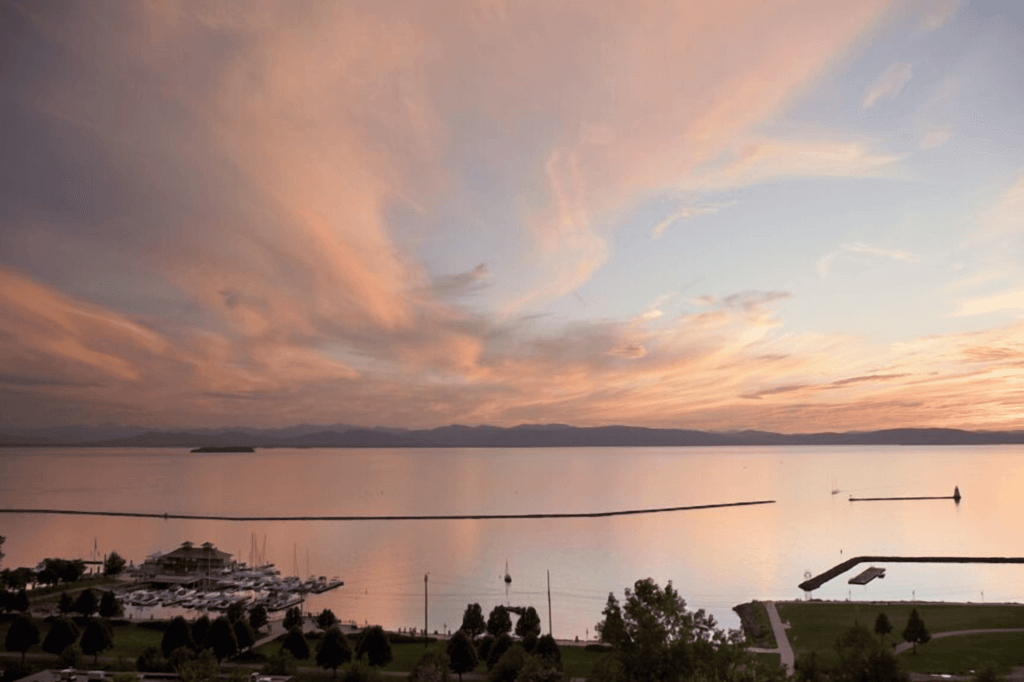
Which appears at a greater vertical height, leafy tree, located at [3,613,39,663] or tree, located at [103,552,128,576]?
leafy tree, located at [3,613,39,663]

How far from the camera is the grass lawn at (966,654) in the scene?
1554 inches

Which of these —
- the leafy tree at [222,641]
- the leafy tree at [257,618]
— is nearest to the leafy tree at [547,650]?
the leafy tree at [222,641]

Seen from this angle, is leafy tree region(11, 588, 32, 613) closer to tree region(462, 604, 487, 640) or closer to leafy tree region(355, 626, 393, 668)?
leafy tree region(355, 626, 393, 668)

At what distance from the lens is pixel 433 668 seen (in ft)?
108

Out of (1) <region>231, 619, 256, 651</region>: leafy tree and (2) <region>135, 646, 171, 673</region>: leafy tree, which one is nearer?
(2) <region>135, 646, 171, 673</region>: leafy tree

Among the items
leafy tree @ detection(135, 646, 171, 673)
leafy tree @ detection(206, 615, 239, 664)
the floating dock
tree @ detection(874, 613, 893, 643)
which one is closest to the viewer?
leafy tree @ detection(135, 646, 171, 673)

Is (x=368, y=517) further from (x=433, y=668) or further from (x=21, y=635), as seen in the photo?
(x=433, y=668)

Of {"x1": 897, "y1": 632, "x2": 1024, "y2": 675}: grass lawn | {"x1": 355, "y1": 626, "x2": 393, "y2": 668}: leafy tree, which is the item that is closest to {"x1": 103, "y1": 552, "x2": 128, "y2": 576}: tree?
{"x1": 355, "y1": 626, "x2": 393, "y2": 668}: leafy tree

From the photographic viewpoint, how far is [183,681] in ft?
101

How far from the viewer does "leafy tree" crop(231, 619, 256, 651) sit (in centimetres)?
4294

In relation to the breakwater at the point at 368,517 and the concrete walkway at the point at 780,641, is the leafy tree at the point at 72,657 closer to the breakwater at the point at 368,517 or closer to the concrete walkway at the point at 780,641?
the concrete walkway at the point at 780,641

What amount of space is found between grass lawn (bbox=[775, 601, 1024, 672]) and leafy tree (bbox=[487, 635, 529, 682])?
18991mm

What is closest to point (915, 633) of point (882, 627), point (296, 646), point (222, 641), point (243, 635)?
point (882, 627)

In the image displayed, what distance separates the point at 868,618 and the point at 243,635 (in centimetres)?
4410
